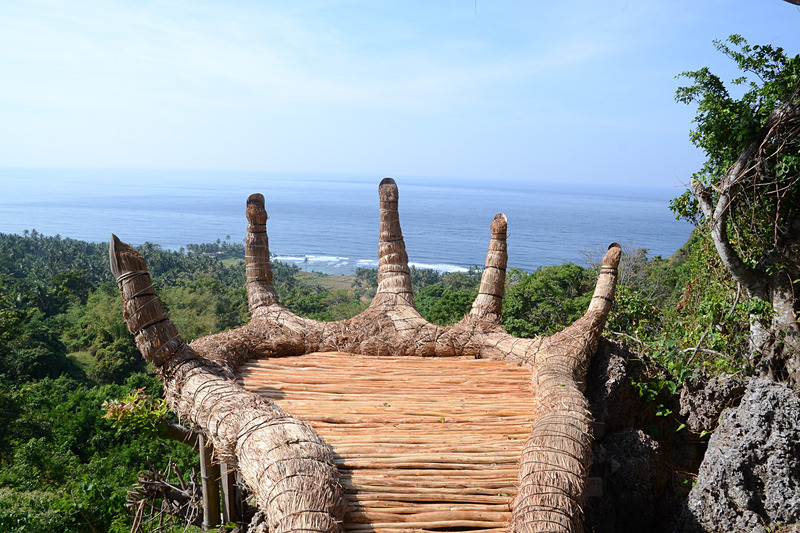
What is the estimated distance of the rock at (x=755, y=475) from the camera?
3746 millimetres

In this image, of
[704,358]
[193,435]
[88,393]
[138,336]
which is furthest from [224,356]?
[88,393]

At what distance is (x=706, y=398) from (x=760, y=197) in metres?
2.01

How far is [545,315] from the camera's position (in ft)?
48.3

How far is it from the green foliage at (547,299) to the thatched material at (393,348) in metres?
8.76

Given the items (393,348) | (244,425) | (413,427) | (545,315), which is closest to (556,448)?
(413,427)

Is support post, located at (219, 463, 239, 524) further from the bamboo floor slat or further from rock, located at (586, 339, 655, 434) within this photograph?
rock, located at (586, 339, 655, 434)

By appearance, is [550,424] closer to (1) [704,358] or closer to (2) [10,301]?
(1) [704,358]

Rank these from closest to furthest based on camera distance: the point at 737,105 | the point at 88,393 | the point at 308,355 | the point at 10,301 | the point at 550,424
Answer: the point at 550,424
the point at 308,355
the point at 737,105
the point at 88,393
the point at 10,301

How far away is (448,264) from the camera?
7150 cm

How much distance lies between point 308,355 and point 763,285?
4521 mm

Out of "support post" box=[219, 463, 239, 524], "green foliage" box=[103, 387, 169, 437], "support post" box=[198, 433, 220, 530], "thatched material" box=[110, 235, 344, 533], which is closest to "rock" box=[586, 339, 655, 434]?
"thatched material" box=[110, 235, 344, 533]

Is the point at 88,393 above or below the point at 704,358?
below

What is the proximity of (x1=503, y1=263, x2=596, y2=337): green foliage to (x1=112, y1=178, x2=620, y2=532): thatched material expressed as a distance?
876 cm

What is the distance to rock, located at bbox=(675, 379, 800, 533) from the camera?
3746 millimetres
